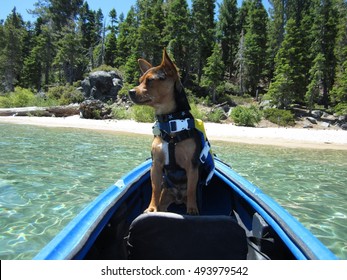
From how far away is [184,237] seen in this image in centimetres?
225

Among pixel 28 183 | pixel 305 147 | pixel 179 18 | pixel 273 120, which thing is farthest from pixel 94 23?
pixel 28 183

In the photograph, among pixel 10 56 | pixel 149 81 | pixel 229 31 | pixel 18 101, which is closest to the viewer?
pixel 149 81

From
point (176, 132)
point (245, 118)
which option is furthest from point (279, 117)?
point (176, 132)

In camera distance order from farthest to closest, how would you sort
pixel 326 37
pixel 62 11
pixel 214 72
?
pixel 62 11 < pixel 326 37 < pixel 214 72

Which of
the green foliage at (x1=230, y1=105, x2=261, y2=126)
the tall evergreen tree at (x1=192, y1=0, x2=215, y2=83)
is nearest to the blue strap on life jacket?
the green foliage at (x1=230, y1=105, x2=261, y2=126)

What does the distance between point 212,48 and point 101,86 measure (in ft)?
61.8

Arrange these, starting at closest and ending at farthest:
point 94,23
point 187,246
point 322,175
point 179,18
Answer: point 187,246, point 322,175, point 179,18, point 94,23

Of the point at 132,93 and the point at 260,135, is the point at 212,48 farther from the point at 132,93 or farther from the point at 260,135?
the point at 132,93

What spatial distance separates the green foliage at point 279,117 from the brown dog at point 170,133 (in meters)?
28.1

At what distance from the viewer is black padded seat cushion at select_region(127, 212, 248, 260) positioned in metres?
→ 2.23

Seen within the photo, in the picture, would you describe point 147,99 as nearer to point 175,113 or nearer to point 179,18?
point 175,113
